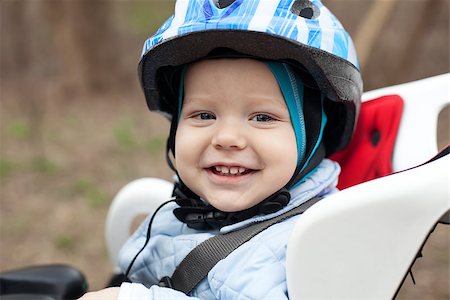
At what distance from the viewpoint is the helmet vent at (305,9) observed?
1.32 metres

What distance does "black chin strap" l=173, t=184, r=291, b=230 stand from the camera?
137 cm

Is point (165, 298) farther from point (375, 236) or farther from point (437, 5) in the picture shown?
point (437, 5)

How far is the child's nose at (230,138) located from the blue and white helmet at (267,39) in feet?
0.50

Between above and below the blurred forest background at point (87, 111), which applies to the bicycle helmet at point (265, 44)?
above

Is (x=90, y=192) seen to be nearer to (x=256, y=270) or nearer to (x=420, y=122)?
(x=420, y=122)

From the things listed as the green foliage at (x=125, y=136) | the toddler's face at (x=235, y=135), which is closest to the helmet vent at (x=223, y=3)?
the toddler's face at (x=235, y=135)

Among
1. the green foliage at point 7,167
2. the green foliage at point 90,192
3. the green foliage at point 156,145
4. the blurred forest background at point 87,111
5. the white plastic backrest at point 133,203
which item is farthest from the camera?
the green foliage at point 156,145

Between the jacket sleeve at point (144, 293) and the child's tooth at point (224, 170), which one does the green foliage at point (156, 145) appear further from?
the jacket sleeve at point (144, 293)

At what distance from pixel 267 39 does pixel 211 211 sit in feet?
1.38

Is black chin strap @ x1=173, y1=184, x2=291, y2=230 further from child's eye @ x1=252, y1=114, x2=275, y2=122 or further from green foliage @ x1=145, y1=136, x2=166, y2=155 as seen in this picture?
green foliage @ x1=145, y1=136, x2=166, y2=155

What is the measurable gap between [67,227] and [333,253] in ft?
8.91

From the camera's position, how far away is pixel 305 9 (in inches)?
52.7

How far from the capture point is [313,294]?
106 cm

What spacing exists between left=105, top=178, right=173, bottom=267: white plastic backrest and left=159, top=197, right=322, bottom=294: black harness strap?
1.77 ft
